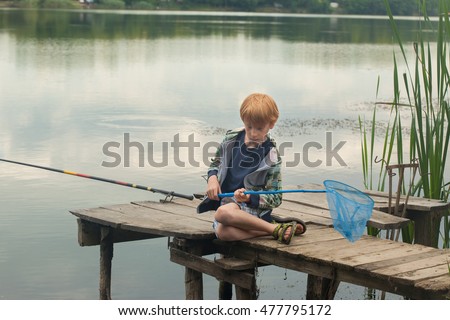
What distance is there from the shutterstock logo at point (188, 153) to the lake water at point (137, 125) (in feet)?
0.09

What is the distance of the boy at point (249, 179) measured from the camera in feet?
16.1

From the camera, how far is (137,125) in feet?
42.2

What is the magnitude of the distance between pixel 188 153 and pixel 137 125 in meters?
2.07

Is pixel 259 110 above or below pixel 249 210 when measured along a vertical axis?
above

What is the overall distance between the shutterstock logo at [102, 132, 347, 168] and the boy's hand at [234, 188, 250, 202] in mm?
5040

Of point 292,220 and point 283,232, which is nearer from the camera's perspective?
point 283,232

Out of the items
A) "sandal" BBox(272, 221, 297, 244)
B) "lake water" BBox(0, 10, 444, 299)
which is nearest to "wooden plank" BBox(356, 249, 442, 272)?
"sandal" BBox(272, 221, 297, 244)

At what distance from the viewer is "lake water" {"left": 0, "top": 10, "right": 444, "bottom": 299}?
6879 millimetres

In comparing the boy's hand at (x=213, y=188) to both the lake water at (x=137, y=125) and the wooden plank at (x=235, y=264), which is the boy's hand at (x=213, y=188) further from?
the lake water at (x=137, y=125)

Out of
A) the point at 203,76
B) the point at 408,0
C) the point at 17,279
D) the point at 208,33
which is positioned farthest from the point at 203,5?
the point at 17,279

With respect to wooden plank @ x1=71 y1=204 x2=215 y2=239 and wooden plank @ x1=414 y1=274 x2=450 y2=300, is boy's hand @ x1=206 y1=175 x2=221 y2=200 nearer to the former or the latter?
wooden plank @ x1=71 y1=204 x2=215 y2=239

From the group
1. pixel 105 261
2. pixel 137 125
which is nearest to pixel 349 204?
pixel 105 261

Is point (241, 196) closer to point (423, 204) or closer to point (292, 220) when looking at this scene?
point (292, 220)
